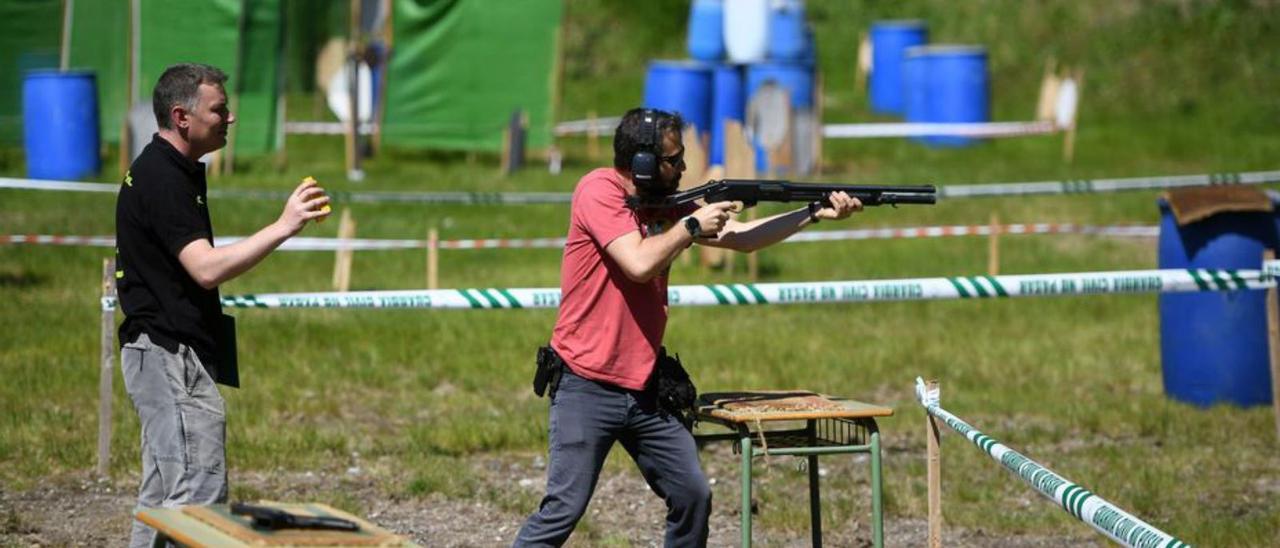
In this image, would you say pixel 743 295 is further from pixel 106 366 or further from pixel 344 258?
pixel 344 258

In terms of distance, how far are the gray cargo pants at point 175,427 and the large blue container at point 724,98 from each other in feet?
61.0

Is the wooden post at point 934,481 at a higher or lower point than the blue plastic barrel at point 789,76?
lower

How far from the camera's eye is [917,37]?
30.2 metres

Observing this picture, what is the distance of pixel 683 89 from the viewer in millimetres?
23734

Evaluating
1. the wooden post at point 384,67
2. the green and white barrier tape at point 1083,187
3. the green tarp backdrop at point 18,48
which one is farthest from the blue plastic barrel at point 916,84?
the green tarp backdrop at point 18,48

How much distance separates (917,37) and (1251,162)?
7.41m

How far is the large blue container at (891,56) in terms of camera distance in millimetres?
30062

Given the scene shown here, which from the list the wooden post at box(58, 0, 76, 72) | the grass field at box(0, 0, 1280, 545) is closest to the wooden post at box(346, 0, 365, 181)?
the grass field at box(0, 0, 1280, 545)

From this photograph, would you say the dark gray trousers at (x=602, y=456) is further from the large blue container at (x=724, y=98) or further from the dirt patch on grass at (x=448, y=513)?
the large blue container at (x=724, y=98)

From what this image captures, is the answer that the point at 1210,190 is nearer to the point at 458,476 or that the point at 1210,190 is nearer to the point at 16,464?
the point at 458,476

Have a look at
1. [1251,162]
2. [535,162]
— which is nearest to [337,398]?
[535,162]

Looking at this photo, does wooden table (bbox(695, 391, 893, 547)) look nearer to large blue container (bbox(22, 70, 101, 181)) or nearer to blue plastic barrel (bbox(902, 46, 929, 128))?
large blue container (bbox(22, 70, 101, 181))

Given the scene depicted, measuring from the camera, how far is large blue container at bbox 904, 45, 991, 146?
2650 centimetres

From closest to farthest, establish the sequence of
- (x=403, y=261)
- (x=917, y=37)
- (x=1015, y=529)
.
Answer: (x=1015, y=529) < (x=403, y=261) < (x=917, y=37)
